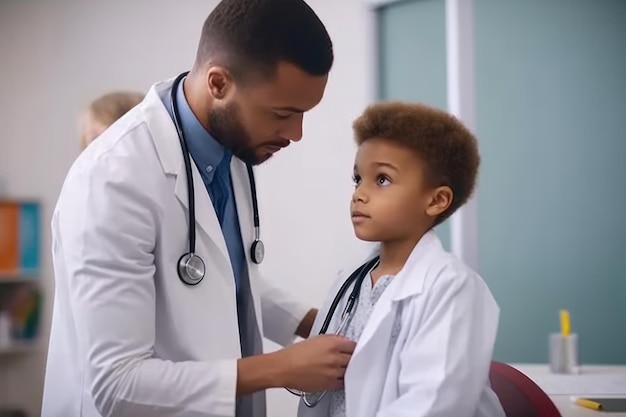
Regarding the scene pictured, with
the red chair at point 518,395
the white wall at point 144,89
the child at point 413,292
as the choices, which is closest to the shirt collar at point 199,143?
the child at point 413,292

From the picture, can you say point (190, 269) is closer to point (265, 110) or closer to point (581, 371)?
point (265, 110)

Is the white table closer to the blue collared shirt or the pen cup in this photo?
the pen cup

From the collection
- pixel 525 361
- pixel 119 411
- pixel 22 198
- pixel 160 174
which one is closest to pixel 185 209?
pixel 160 174

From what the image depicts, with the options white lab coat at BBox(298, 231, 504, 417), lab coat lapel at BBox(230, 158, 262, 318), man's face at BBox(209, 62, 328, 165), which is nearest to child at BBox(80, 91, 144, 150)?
lab coat lapel at BBox(230, 158, 262, 318)

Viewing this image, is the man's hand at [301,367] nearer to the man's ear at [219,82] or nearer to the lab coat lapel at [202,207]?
the lab coat lapel at [202,207]

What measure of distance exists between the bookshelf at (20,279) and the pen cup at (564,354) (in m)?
1.91

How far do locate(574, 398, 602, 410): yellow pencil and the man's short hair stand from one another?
0.85 m

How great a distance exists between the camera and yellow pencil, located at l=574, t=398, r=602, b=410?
1.38 metres

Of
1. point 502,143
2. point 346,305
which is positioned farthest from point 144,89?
point 346,305

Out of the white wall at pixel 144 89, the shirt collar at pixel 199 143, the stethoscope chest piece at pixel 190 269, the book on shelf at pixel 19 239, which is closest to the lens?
the stethoscope chest piece at pixel 190 269

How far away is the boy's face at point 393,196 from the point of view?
3.83ft

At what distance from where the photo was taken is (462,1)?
1947 millimetres

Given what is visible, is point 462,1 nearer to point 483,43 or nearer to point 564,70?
point 483,43

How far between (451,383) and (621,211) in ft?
4.02
